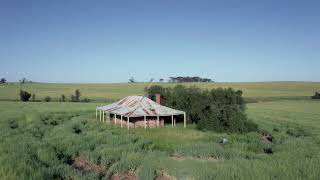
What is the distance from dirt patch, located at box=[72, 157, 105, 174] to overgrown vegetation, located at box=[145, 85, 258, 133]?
19.1 m

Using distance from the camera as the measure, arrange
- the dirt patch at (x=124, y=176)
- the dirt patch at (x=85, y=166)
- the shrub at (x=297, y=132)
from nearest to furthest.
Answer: the dirt patch at (x=124, y=176) < the dirt patch at (x=85, y=166) < the shrub at (x=297, y=132)

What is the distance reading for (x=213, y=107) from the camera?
136ft

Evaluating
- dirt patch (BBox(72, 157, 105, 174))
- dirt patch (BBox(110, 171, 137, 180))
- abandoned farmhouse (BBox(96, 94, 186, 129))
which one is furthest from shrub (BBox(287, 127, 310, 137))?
dirt patch (BBox(110, 171, 137, 180))

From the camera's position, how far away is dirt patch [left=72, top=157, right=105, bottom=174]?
17619 mm

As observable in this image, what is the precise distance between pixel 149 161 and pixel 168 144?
30.2 feet

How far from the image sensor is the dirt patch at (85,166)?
17619 mm

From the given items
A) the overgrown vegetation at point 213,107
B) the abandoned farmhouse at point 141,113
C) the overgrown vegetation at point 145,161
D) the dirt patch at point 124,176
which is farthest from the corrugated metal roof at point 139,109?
the dirt patch at point 124,176

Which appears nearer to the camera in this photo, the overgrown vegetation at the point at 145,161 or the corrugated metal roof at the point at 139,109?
the overgrown vegetation at the point at 145,161

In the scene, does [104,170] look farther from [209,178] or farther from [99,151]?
[209,178]

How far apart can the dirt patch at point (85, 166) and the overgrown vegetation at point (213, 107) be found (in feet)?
62.6

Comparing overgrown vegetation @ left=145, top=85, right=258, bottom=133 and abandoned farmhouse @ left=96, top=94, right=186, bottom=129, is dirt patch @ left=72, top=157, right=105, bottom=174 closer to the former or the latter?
abandoned farmhouse @ left=96, top=94, right=186, bottom=129

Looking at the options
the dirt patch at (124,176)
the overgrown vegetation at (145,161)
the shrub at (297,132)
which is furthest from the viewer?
the shrub at (297,132)

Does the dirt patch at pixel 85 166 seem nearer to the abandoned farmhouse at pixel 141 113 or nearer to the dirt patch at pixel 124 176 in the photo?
the dirt patch at pixel 124 176

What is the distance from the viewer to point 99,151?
2123cm
